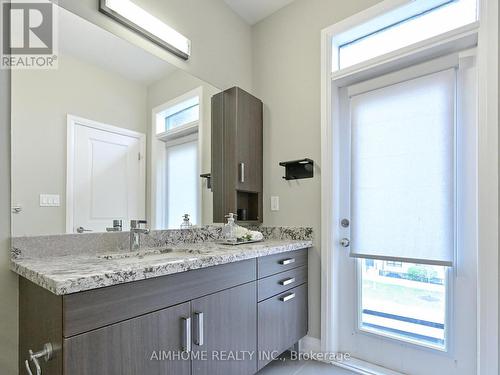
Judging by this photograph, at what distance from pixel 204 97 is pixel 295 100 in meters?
0.74

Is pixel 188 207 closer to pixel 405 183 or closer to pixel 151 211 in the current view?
pixel 151 211

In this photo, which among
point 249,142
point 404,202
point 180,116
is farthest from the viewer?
point 249,142

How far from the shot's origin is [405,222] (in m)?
1.81

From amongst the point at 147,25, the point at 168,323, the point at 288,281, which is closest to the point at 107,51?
the point at 147,25

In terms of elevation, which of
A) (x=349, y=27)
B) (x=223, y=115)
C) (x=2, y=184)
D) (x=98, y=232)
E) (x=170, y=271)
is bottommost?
(x=170, y=271)

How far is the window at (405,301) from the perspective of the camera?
1.74m

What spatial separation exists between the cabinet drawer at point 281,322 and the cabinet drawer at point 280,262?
0.17 m

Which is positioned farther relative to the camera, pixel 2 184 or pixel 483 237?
pixel 483 237

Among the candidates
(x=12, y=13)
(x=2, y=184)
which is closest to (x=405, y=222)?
(x=2, y=184)

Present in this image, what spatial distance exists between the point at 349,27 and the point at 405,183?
1168 mm

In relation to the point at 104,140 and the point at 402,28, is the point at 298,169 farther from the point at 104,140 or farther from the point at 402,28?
the point at 104,140

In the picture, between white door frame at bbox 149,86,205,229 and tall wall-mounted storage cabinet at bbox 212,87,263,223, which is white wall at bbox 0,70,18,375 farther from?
tall wall-mounted storage cabinet at bbox 212,87,263,223

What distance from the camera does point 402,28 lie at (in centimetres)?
191

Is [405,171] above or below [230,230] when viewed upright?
above
